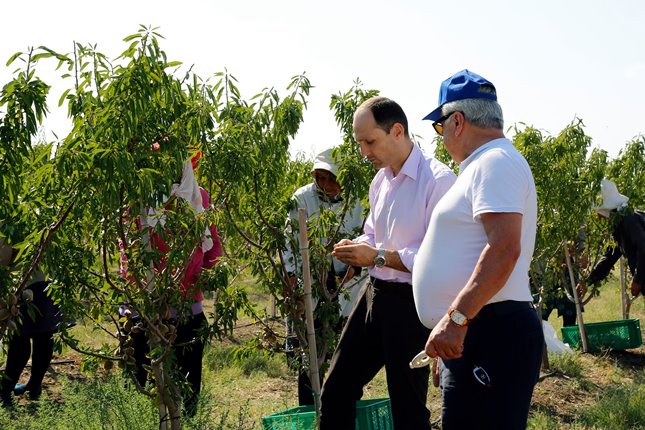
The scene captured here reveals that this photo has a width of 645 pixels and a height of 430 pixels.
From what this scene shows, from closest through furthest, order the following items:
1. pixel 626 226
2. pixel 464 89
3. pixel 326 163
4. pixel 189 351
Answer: pixel 464 89 → pixel 189 351 → pixel 326 163 → pixel 626 226

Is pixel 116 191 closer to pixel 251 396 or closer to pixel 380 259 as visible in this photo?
pixel 380 259

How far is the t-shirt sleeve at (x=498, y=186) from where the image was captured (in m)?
2.87

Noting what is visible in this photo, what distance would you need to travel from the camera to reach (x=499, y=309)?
9.84ft

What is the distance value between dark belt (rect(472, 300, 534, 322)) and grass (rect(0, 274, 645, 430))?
1.89 metres

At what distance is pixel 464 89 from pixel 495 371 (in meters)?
0.99

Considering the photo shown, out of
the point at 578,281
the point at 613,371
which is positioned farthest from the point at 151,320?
the point at 578,281

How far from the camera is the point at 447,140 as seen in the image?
3.19 meters

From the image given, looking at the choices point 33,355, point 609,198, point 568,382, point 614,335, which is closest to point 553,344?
point 614,335

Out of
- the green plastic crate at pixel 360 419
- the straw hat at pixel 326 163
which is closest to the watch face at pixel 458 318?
the green plastic crate at pixel 360 419

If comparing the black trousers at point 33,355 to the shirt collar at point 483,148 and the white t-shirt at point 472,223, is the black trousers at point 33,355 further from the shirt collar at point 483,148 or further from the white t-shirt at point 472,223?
the shirt collar at point 483,148

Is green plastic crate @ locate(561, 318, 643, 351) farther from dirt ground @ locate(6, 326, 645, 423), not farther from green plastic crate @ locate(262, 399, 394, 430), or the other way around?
green plastic crate @ locate(262, 399, 394, 430)

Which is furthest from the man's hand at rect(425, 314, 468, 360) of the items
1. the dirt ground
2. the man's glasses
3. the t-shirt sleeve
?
the dirt ground

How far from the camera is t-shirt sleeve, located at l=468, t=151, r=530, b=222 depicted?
2873 millimetres

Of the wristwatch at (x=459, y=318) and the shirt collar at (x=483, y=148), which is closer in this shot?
the wristwatch at (x=459, y=318)
